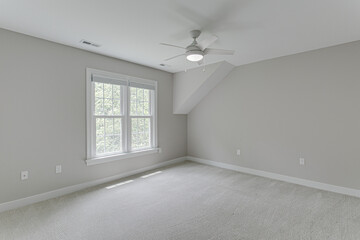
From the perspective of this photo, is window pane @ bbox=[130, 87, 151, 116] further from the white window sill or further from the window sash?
the white window sill

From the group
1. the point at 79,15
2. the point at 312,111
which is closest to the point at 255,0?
the point at 79,15

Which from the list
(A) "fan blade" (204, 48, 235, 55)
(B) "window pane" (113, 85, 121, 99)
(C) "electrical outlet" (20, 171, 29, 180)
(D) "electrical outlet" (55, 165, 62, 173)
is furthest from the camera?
(B) "window pane" (113, 85, 121, 99)

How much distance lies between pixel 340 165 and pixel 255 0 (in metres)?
3.06

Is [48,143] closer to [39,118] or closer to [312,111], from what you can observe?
[39,118]

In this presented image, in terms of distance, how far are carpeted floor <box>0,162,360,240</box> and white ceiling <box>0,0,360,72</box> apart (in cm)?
252

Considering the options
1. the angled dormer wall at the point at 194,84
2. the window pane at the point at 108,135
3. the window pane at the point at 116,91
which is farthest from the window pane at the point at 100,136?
the angled dormer wall at the point at 194,84

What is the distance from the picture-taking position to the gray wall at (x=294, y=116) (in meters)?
3.08

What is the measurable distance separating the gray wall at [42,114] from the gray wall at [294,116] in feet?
9.24

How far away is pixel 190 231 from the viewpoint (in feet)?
6.98

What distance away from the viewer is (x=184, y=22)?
7.85 ft

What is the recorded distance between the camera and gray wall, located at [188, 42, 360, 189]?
10.1 feet

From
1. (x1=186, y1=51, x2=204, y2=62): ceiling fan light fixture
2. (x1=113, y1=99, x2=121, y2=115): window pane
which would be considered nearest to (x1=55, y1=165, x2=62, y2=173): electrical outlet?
(x1=113, y1=99, x2=121, y2=115): window pane

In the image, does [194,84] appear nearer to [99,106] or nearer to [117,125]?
[117,125]

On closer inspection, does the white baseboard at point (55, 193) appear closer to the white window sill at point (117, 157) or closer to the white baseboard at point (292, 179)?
the white window sill at point (117, 157)
